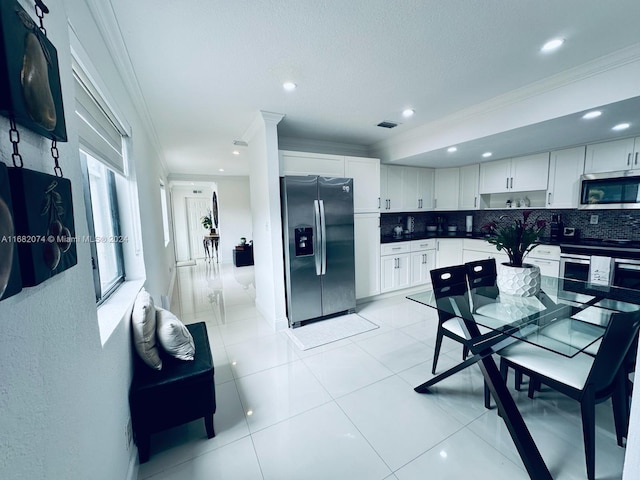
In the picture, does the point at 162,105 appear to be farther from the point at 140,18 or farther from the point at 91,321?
the point at 91,321

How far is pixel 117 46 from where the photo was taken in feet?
5.64

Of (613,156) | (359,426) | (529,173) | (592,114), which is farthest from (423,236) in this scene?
(359,426)

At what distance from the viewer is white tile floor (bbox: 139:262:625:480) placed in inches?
58.7

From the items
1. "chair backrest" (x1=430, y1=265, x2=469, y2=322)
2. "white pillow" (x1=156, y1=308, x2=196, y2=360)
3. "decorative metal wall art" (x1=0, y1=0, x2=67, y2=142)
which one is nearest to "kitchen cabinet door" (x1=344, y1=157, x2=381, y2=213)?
"chair backrest" (x1=430, y1=265, x2=469, y2=322)

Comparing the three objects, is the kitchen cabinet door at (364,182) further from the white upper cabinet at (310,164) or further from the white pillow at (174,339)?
the white pillow at (174,339)

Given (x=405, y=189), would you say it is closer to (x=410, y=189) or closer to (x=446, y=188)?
(x=410, y=189)

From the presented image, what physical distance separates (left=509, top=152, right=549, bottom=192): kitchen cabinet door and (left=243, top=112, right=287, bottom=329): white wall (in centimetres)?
372

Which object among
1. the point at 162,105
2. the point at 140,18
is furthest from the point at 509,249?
the point at 162,105

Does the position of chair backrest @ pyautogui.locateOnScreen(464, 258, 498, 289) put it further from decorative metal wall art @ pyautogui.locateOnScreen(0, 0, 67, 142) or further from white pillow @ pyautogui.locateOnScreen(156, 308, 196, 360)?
decorative metal wall art @ pyautogui.locateOnScreen(0, 0, 67, 142)

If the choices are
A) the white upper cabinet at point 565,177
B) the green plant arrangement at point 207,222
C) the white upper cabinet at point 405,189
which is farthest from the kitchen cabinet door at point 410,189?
the green plant arrangement at point 207,222

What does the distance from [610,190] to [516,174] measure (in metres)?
1.09

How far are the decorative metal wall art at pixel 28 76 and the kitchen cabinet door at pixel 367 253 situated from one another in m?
3.37

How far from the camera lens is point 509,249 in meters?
2.03

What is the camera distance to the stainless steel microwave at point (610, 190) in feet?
10.0
